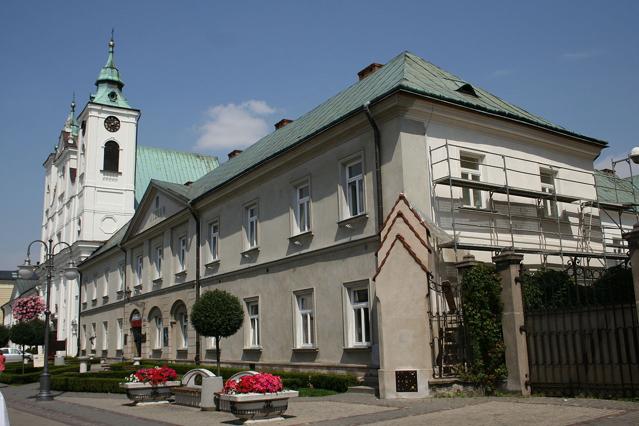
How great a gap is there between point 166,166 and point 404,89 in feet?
142

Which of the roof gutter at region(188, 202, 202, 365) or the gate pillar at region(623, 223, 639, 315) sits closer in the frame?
the gate pillar at region(623, 223, 639, 315)

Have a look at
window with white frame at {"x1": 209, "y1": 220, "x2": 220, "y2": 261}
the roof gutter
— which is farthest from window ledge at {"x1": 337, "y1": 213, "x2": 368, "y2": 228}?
the roof gutter

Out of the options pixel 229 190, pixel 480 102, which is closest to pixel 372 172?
pixel 480 102

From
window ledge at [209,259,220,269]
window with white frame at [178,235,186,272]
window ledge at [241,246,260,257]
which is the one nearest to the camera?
window ledge at [241,246,260,257]

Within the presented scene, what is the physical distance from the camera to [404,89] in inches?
648

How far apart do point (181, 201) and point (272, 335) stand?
34.3 ft

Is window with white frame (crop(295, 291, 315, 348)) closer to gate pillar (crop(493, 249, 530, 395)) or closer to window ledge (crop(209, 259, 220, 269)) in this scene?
window ledge (crop(209, 259, 220, 269))

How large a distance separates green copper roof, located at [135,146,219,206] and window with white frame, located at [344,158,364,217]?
3721 cm

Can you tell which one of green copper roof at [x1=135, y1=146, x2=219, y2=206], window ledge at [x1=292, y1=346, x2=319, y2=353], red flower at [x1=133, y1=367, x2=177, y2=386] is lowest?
red flower at [x1=133, y1=367, x2=177, y2=386]

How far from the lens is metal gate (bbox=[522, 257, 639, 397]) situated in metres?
11.9

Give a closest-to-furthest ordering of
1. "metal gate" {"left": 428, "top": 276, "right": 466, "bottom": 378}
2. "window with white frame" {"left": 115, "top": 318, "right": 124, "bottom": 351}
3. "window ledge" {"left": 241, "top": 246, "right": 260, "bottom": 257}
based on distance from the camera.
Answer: "metal gate" {"left": 428, "top": 276, "right": 466, "bottom": 378} < "window ledge" {"left": 241, "top": 246, "right": 260, "bottom": 257} < "window with white frame" {"left": 115, "top": 318, "right": 124, "bottom": 351}

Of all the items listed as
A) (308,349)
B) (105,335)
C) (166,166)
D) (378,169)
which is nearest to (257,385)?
(378,169)

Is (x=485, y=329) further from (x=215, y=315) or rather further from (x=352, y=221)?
(x=215, y=315)

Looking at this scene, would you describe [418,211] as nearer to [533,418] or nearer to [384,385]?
[384,385]
